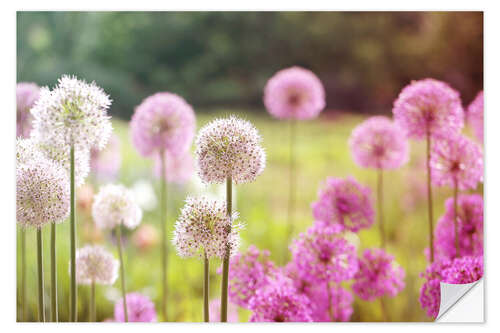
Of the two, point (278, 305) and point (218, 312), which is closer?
point (278, 305)

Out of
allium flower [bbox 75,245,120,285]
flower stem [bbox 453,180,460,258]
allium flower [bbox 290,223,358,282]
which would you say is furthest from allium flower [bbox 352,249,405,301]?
allium flower [bbox 75,245,120,285]

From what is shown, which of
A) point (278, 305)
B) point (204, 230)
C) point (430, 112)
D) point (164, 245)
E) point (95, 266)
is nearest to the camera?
point (204, 230)

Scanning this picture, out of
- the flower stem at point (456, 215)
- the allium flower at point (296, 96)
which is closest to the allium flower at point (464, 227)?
the flower stem at point (456, 215)

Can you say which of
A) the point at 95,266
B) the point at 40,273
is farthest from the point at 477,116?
the point at 40,273

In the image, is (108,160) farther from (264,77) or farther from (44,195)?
(264,77)

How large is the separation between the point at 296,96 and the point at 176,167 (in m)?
0.49

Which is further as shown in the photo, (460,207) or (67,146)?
(460,207)

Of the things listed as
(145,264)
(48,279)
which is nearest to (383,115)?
(145,264)

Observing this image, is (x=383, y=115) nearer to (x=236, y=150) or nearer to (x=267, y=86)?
(x=267, y=86)

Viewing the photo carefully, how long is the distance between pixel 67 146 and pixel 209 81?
2.41 ft

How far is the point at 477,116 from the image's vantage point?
1.63 meters

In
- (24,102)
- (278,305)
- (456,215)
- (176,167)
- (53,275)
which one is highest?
(24,102)

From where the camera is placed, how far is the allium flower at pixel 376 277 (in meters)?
1.43

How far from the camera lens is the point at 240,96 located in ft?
5.45
